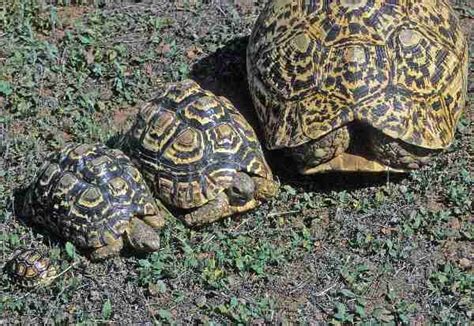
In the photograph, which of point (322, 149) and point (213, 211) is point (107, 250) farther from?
point (322, 149)

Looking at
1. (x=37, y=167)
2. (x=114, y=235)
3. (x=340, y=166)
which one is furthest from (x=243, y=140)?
(x=37, y=167)

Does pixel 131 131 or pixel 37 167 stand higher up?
pixel 131 131

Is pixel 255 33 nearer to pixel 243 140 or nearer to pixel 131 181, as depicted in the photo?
pixel 243 140

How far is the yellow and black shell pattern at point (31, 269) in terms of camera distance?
659 cm

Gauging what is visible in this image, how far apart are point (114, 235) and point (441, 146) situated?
2.56 meters

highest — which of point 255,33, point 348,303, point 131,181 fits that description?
point 255,33

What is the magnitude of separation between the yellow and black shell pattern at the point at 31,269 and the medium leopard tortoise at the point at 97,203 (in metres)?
0.28

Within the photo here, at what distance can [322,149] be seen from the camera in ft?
23.3

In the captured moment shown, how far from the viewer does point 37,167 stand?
24.9 ft

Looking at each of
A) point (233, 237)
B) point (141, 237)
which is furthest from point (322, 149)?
point (141, 237)

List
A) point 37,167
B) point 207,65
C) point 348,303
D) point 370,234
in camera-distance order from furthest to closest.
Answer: point 207,65, point 37,167, point 370,234, point 348,303

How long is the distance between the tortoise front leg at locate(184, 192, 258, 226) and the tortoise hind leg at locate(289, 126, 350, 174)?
0.63 meters

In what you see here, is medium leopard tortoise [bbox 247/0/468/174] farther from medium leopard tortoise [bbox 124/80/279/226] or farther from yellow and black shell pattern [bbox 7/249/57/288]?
yellow and black shell pattern [bbox 7/249/57/288]

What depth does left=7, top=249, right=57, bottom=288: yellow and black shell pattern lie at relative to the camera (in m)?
6.59
